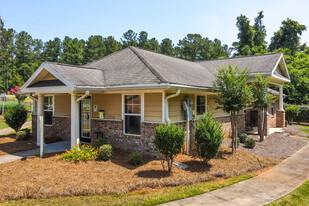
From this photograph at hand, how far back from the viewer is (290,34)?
38.1 metres

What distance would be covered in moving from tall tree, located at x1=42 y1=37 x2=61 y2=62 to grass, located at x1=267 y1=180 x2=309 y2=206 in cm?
6067

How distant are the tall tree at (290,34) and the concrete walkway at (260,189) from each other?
123 ft

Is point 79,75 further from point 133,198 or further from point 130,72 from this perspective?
point 133,198

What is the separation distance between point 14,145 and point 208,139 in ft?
30.4

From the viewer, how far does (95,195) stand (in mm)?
5145

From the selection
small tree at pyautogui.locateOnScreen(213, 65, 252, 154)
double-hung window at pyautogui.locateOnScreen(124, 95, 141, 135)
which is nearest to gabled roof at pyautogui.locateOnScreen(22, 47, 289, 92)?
double-hung window at pyautogui.locateOnScreen(124, 95, 141, 135)

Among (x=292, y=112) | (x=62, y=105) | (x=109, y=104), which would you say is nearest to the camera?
(x=109, y=104)

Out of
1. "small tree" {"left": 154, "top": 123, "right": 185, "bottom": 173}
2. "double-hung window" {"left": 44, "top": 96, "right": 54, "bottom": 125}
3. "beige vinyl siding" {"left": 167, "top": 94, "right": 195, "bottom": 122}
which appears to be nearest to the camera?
"small tree" {"left": 154, "top": 123, "right": 185, "bottom": 173}

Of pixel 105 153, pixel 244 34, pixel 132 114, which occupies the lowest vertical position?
pixel 105 153

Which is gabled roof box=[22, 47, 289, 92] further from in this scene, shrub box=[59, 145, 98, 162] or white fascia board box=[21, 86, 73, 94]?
shrub box=[59, 145, 98, 162]

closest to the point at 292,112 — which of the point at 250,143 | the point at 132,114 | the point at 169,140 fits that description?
the point at 250,143

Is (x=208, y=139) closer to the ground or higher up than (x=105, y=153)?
higher up

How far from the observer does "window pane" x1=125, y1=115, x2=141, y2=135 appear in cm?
862

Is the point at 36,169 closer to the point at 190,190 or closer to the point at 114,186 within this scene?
the point at 114,186
